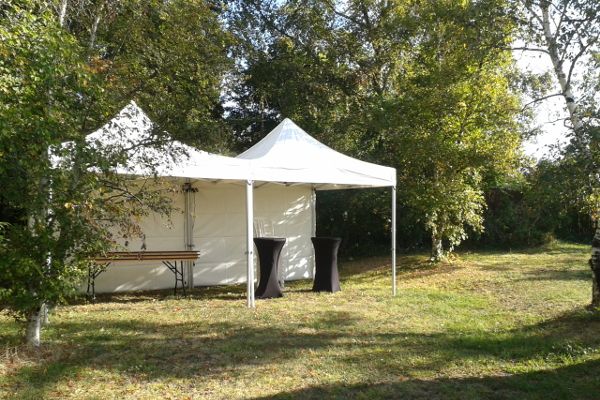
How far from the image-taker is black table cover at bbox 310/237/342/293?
371 inches

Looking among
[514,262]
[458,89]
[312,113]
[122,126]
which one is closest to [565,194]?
[122,126]

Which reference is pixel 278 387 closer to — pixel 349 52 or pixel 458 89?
pixel 458 89

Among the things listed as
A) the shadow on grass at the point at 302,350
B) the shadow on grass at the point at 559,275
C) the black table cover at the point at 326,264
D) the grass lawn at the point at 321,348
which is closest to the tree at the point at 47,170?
the shadow on grass at the point at 302,350

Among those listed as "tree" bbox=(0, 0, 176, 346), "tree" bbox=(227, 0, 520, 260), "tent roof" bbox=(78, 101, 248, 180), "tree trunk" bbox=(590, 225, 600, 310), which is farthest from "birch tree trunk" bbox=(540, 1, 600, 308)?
"tree" bbox=(0, 0, 176, 346)

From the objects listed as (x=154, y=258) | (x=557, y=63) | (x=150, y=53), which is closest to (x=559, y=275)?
(x=557, y=63)

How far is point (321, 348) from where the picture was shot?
19.0 ft

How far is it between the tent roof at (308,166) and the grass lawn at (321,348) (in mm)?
1942

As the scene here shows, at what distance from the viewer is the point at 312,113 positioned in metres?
15.5

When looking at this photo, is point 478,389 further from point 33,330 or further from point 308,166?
point 308,166

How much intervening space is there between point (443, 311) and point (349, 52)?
9.51 m

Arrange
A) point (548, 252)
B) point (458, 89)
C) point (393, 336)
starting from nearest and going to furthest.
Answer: point (393, 336)
point (458, 89)
point (548, 252)

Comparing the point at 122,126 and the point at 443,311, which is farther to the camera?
the point at 443,311

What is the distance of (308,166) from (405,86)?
5.68m

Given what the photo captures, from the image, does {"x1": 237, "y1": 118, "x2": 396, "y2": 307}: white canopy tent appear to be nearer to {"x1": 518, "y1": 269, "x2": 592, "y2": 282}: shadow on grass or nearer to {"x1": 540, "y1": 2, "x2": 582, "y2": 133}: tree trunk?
{"x1": 540, "y1": 2, "x2": 582, "y2": 133}: tree trunk
